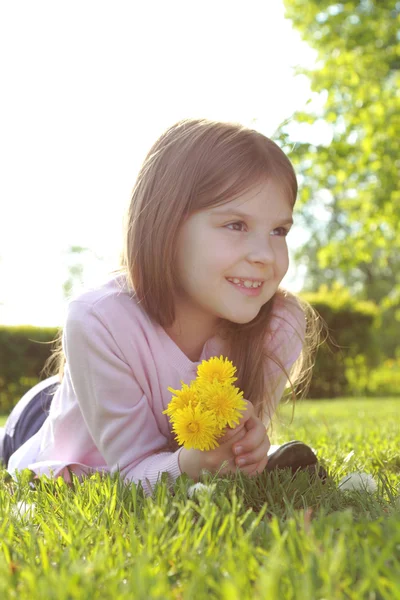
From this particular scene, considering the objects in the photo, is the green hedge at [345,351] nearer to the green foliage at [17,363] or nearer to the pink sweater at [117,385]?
the green foliage at [17,363]

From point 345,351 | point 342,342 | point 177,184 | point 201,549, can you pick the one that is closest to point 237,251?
point 177,184

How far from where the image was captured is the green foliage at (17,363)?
1127cm

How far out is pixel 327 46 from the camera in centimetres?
1152

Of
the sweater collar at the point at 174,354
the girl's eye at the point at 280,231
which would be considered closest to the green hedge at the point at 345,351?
the sweater collar at the point at 174,354

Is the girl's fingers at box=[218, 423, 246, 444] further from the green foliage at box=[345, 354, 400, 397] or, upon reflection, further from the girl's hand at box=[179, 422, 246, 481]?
the green foliage at box=[345, 354, 400, 397]

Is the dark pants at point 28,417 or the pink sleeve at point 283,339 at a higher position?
the pink sleeve at point 283,339

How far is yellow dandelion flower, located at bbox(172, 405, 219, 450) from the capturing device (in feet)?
5.78

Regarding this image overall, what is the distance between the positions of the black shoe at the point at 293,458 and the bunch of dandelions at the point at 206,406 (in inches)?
22.9

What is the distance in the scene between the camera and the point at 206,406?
1.79 meters

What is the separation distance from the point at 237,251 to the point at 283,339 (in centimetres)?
71

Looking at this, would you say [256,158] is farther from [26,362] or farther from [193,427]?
[26,362]

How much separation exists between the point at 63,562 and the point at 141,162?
68.5 inches

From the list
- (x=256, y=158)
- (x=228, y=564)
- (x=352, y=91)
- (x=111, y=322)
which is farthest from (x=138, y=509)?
(x=352, y=91)

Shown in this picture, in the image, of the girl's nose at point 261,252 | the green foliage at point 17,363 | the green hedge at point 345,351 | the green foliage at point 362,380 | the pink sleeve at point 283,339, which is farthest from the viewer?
the green foliage at point 362,380
